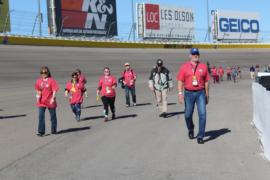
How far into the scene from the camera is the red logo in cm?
6862

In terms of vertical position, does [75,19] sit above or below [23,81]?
above

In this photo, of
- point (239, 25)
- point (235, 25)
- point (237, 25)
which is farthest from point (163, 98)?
point (239, 25)

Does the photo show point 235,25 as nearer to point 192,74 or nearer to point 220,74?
point 220,74

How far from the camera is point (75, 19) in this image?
58.5 metres

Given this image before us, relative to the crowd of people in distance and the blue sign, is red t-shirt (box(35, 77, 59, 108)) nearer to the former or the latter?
the crowd of people in distance

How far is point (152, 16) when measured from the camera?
69688 millimetres

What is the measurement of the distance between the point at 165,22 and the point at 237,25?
44.7 feet

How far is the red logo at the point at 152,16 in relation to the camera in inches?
2702

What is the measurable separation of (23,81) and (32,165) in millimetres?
27472

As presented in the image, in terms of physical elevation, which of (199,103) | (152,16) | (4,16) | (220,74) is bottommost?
(220,74)

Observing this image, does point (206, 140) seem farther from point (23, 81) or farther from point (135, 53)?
point (135, 53)

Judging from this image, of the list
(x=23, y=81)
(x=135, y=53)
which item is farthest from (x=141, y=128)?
(x=135, y=53)

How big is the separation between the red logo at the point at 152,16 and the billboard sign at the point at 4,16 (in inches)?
845

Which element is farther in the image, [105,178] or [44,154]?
[44,154]
